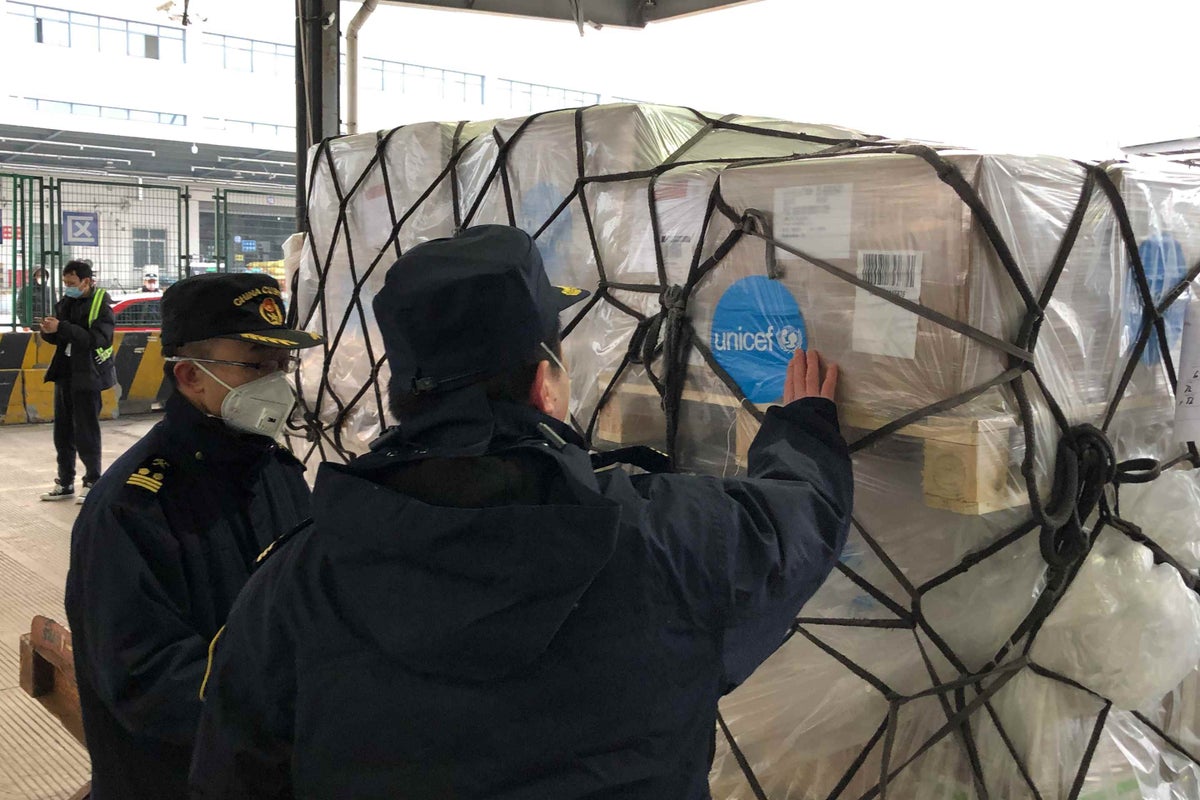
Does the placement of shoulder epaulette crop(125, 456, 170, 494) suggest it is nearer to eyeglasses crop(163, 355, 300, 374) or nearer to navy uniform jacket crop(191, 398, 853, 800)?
eyeglasses crop(163, 355, 300, 374)

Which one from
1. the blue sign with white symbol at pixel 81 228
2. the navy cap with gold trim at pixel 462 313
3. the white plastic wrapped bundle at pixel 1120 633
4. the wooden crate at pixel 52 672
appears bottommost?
the wooden crate at pixel 52 672

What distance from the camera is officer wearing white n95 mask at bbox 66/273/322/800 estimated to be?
1518mm

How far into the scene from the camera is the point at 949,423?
1.46m

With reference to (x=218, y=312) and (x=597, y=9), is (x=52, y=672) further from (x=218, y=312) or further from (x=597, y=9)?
(x=597, y=9)

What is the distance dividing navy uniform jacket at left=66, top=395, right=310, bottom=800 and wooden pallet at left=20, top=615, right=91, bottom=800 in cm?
105

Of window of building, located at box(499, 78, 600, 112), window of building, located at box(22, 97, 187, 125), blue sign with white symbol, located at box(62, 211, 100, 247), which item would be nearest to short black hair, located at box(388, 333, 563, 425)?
blue sign with white symbol, located at box(62, 211, 100, 247)

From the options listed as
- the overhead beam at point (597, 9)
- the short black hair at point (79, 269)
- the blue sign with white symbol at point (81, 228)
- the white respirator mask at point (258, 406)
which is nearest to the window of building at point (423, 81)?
the blue sign with white symbol at point (81, 228)

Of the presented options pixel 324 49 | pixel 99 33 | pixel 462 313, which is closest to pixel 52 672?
pixel 462 313

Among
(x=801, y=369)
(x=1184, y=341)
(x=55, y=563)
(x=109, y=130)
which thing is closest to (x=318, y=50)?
(x=55, y=563)

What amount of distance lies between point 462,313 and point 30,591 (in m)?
4.40

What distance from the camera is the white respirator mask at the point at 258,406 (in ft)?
5.78

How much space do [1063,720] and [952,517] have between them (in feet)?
1.31

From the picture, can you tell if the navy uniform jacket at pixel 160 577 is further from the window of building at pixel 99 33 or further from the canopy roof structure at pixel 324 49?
the window of building at pixel 99 33

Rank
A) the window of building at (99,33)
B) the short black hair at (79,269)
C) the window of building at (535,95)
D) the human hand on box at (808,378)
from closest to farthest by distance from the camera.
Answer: the human hand on box at (808,378), the short black hair at (79,269), the window of building at (99,33), the window of building at (535,95)
